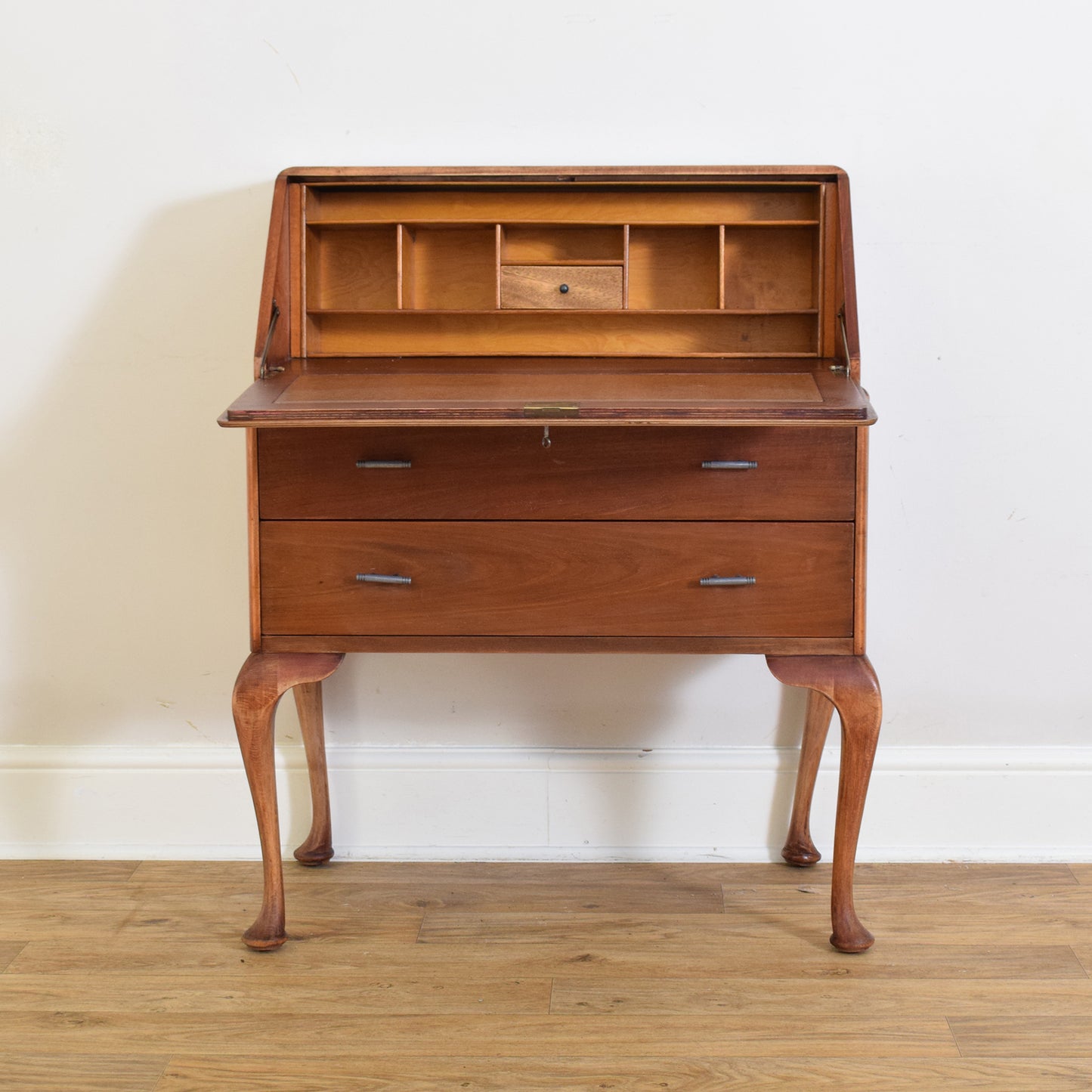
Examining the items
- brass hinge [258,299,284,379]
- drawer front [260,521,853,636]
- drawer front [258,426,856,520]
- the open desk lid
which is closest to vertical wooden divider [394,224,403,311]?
the open desk lid

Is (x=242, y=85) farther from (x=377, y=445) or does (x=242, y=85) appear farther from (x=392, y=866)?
(x=392, y=866)

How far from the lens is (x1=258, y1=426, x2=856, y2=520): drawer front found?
76.1 inches

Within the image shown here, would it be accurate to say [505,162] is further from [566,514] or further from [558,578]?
[558,578]

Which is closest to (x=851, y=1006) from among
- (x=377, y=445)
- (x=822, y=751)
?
(x=822, y=751)

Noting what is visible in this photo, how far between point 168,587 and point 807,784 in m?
1.50

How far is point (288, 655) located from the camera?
2.01m

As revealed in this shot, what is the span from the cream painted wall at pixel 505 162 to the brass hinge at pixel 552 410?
2.81 feet

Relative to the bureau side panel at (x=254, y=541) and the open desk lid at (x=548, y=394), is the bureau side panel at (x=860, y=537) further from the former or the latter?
the bureau side panel at (x=254, y=541)

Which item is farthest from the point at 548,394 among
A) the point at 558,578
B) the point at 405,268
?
the point at 405,268

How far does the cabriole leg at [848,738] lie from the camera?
6.43 ft

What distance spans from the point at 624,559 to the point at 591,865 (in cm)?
85

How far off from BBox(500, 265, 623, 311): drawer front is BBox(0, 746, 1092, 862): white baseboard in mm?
996

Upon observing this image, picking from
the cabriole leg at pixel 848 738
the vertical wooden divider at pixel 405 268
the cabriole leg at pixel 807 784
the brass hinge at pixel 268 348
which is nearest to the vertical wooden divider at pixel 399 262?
the vertical wooden divider at pixel 405 268

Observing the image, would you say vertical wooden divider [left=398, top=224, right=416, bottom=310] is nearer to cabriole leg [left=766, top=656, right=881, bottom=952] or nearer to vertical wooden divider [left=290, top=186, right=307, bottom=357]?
vertical wooden divider [left=290, top=186, right=307, bottom=357]
